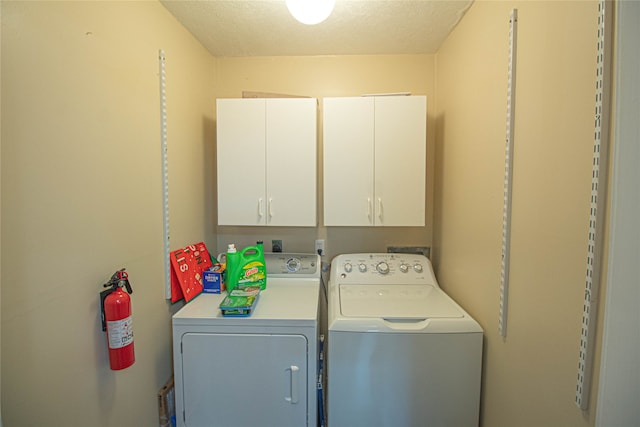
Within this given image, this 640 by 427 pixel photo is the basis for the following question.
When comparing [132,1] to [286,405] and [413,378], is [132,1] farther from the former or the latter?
[413,378]

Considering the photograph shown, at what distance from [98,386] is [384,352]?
3.87ft

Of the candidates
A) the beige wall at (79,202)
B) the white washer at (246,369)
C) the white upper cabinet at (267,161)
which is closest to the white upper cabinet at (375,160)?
the white upper cabinet at (267,161)

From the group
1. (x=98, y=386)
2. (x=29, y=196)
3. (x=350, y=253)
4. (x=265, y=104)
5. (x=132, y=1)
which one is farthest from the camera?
(x=350, y=253)

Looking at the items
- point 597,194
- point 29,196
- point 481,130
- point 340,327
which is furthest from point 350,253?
point 29,196

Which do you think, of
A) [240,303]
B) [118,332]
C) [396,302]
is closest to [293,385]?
[240,303]

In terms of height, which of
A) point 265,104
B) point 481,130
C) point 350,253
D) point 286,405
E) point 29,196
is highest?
point 265,104

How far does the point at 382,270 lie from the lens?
1664 millimetres

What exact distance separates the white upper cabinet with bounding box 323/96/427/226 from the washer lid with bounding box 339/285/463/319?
41 centimetres

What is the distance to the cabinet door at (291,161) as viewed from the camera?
5.18ft

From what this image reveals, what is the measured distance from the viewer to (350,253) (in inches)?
75.8

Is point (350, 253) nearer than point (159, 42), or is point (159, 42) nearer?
point (159, 42)

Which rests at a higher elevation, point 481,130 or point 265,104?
point 265,104

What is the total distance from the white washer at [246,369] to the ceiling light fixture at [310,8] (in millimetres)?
1420

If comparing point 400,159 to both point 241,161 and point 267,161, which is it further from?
point 241,161
